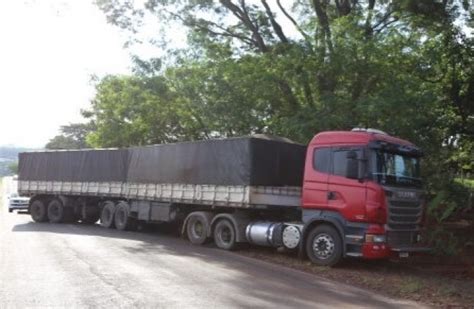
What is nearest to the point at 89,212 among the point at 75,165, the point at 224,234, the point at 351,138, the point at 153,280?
the point at 75,165

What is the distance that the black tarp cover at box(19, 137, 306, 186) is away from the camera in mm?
16422

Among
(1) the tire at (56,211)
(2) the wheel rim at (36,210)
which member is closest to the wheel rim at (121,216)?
(1) the tire at (56,211)

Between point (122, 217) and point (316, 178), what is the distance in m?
10.5

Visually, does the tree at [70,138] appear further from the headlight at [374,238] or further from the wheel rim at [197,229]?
the headlight at [374,238]

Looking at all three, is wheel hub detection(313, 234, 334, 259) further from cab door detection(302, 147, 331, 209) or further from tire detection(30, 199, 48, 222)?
tire detection(30, 199, 48, 222)

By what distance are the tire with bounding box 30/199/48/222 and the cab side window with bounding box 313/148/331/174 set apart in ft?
53.8

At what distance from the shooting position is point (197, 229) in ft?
60.1

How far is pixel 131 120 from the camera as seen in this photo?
36875 millimetres

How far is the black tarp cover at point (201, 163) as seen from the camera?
16422mm

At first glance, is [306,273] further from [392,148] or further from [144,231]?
[144,231]

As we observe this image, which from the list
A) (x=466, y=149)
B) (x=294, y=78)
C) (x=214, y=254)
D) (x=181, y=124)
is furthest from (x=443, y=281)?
(x=181, y=124)

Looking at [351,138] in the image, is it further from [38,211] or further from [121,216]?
[38,211]

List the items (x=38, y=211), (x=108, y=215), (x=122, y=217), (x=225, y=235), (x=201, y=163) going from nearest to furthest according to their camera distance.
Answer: (x=225, y=235) → (x=201, y=163) → (x=122, y=217) → (x=108, y=215) → (x=38, y=211)

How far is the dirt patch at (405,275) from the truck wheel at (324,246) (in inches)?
8.2
